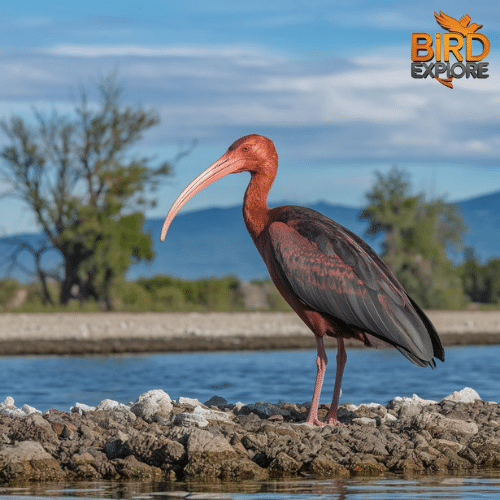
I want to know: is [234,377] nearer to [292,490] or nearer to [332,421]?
[332,421]

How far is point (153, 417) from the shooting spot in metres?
8.85

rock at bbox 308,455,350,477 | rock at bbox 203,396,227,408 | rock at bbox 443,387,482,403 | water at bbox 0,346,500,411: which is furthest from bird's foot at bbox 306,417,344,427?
water at bbox 0,346,500,411

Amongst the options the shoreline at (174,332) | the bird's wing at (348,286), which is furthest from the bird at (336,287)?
the shoreline at (174,332)

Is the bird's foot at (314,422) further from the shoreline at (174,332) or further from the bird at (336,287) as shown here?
the shoreline at (174,332)

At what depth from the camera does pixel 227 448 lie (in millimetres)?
7469

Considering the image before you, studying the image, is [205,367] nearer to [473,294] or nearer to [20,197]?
[20,197]

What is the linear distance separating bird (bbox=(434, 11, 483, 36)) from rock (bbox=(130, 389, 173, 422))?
404 inches


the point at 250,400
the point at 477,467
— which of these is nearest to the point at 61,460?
the point at 477,467

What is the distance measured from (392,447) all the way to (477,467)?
62 centimetres

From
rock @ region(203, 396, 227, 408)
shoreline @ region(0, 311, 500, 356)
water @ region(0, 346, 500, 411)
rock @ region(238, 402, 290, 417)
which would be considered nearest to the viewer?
rock @ region(238, 402, 290, 417)

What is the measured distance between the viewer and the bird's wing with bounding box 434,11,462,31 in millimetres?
17547

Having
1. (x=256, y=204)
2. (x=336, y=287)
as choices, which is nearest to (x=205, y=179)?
(x=256, y=204)

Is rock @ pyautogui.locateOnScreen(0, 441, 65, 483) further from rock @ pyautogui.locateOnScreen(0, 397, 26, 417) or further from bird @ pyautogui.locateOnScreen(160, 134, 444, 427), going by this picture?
bird @ pyautogui.locateOnScreen(160, 134, 444, 427)

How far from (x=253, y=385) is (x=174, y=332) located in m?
11.2
